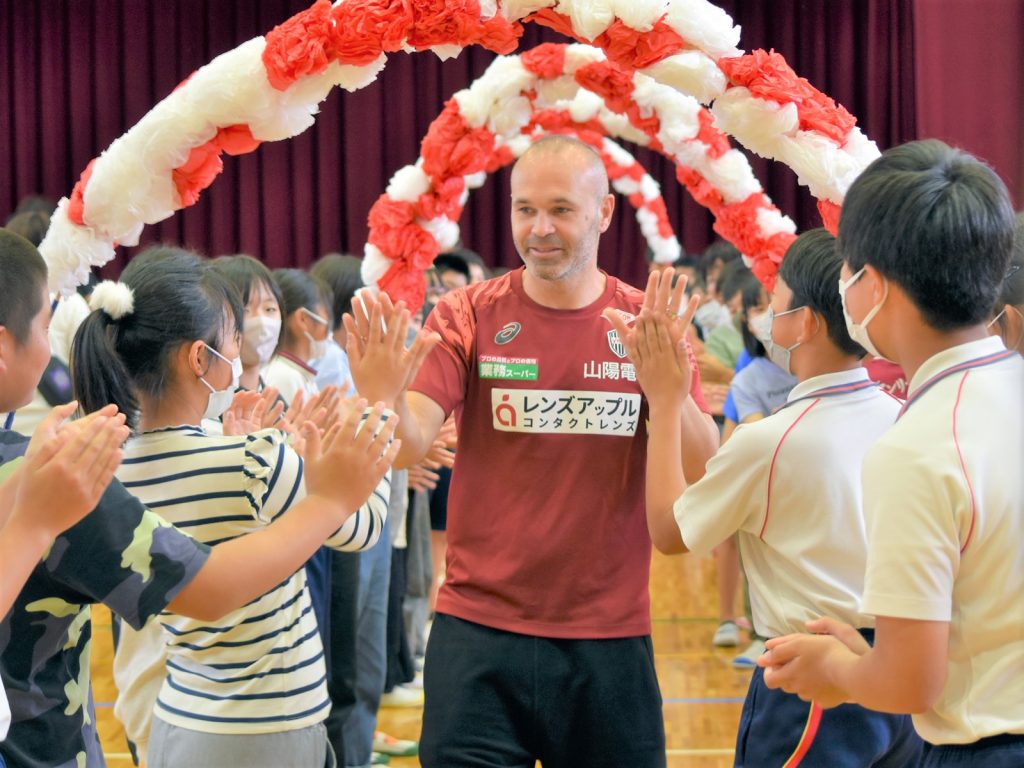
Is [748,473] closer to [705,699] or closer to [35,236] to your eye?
[705,699]

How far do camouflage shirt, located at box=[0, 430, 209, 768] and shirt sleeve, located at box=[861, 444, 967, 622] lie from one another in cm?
96

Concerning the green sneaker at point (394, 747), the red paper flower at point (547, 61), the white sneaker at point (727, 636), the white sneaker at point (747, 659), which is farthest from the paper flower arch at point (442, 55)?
the white sneaker at point (727, 636)

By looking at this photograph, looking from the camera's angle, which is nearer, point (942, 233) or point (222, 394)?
point (942, 233)

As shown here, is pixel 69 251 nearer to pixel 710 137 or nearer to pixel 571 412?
pixel 571 412

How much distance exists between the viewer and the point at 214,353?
234cm

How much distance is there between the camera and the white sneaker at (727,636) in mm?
5730

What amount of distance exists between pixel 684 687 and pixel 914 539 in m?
3.82

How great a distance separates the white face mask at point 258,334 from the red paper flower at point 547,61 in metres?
1.58

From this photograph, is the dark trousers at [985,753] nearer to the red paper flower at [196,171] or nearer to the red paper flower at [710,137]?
the red paper flower at [196,171]

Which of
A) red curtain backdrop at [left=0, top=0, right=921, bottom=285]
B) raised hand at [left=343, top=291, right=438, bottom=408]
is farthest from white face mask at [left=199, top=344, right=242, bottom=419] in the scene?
red curtain backdrop at [left=0, top=0, right=921, bottom=285]

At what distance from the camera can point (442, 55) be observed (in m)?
2.94

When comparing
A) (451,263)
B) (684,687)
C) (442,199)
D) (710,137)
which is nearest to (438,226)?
(442,199)

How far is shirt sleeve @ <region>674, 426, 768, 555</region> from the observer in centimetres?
216

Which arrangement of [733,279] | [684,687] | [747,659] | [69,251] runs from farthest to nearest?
[733,279]
[747,659]
[684,687]
[69,251]
